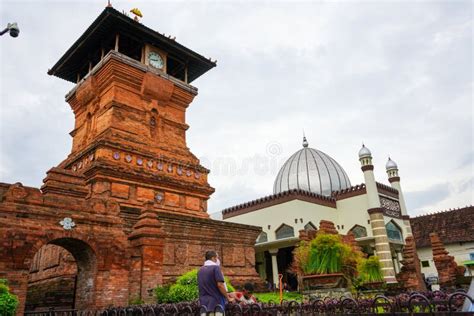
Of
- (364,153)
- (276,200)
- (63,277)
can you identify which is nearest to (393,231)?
(364,153)

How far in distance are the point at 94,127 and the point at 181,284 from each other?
1065cm

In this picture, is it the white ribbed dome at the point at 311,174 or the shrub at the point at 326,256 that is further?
the white ribbed dome at the point at 311,174

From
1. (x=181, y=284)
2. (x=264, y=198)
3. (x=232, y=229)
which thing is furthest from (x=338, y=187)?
(x=181, y=284)

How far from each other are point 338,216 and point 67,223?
2459 cm

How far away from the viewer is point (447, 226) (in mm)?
32062

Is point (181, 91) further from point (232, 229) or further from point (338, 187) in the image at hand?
point (338, 187)

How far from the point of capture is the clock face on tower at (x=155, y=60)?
19.7m

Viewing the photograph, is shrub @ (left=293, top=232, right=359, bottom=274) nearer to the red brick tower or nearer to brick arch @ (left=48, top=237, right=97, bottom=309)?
the red brick tower

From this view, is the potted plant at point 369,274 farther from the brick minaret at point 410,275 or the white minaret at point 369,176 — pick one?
the white minaret at point 369,176

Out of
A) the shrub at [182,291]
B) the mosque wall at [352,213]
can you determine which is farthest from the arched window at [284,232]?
the shrub at [182,291]

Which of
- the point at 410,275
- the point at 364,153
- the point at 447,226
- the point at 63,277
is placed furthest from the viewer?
the point at 447,226

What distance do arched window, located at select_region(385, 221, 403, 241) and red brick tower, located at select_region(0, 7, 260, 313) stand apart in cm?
1687

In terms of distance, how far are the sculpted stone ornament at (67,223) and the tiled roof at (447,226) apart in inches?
1182

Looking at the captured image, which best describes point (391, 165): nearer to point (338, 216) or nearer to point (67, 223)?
point (338, 216)
